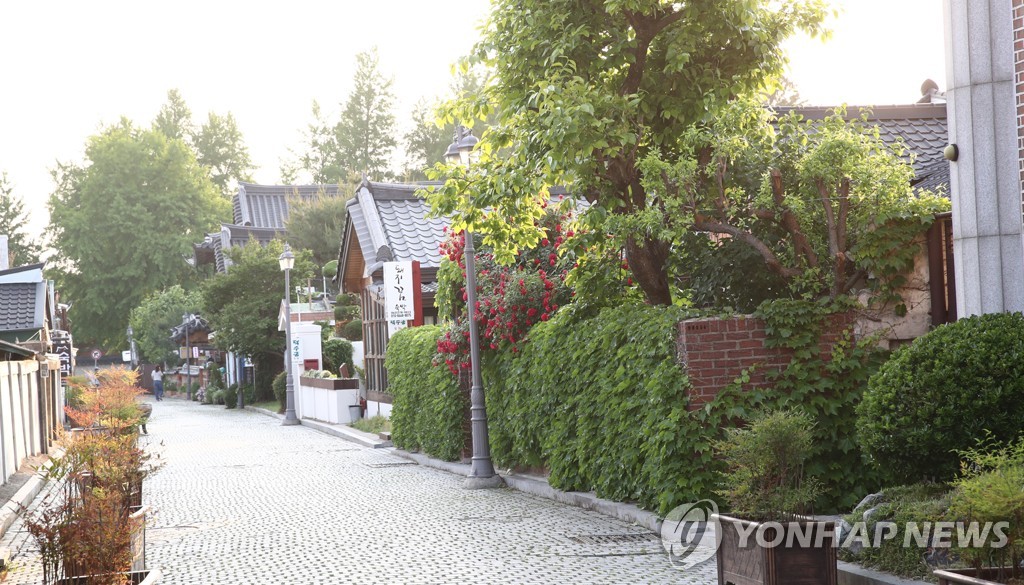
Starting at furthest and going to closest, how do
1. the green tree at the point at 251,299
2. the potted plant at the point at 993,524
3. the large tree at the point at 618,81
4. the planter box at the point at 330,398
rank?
the green tree at the point at 251,299 → the planter box at the point at 330,398 → the large tree at the point at 618,81 → the potted plant at the point at 993,524

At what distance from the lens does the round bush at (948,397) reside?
25.5 feet

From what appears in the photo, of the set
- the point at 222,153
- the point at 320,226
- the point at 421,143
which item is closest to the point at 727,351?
the point at 320,226

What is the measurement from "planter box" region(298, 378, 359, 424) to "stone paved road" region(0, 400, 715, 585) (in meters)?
11.5

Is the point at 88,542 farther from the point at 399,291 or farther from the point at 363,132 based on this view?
the point at 363,132

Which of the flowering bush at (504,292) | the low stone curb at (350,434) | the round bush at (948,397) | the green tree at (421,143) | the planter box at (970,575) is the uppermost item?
the green tree at (421,143)

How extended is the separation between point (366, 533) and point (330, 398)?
71.0 feet

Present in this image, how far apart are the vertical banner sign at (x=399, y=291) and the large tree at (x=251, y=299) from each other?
67.3 ft

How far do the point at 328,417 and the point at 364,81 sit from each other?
169ft

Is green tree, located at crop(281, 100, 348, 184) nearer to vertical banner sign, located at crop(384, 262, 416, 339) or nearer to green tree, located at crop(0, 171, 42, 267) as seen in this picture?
green tree, located at crop(0, 171, 42, 267)

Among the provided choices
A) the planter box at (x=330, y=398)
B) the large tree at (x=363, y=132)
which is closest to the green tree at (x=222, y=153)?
the large tree at (x=363, y=132)

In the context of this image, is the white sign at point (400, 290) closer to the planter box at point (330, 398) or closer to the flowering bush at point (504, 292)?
the flowering bush at point (504, 292)

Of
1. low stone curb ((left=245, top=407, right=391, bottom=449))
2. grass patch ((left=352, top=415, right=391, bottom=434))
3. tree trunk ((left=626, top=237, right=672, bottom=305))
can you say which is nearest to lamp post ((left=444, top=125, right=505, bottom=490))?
tree trunk ((left=626, top=237, right=672, bottom=305))

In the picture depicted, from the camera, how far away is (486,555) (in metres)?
10.4

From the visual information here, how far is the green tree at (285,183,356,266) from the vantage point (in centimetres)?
4944
